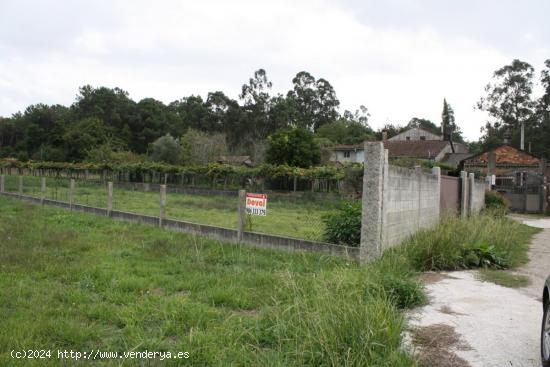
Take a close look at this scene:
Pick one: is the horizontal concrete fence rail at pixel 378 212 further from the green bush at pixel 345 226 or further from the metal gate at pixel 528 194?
the metal gate at pixel 528 194

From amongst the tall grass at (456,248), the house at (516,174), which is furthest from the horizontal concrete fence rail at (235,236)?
the house at (516,174)

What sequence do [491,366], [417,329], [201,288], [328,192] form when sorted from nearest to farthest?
1. [491,366]
2. [417,329]
3. [201,288]
4. [328,192]

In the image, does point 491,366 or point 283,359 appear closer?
point 283,359

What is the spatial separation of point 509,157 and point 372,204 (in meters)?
31.6

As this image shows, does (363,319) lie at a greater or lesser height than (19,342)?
greater

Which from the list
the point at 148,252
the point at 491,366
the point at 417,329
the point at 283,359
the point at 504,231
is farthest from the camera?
the point at 504,231

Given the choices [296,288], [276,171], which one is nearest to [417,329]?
[296,288]

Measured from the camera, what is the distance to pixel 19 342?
4.09m

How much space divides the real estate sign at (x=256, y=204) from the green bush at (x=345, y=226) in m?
1.20

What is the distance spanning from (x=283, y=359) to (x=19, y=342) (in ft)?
7.68

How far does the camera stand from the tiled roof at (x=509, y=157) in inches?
1345

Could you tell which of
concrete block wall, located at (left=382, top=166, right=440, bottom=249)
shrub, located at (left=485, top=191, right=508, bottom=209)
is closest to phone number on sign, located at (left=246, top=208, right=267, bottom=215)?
concrete block wall, located at (left=382, top=166, right=440, bottom=249)

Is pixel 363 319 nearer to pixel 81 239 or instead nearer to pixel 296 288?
pixel 296 288

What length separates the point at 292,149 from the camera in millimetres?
37750
